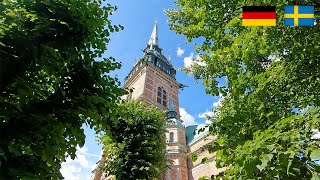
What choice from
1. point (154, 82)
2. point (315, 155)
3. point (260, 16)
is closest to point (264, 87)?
point (260, 16)

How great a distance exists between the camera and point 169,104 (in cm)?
4291

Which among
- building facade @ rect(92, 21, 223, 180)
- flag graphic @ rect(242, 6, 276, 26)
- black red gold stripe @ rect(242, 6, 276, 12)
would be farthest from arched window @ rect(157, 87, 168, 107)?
flag graphic @ rect(242, 6, 276, 26)

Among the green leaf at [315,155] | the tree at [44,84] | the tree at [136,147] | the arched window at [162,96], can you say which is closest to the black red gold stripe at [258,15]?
the tree at [44,84]

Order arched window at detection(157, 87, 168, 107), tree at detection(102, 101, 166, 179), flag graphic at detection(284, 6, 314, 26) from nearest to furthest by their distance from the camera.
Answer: flag graphic at detection(284, 6, 314, 26) → tree at detection(102, 101, 166, 179) → arched window at detection(157, 87, 168, 107)

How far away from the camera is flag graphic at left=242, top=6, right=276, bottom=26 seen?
5035 mm

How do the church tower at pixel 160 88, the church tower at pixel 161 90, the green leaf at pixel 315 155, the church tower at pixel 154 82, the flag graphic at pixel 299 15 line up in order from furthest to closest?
1. the church tower at pixel 154 82
2. the church tower at pixel 160 88
3. the church tower at pixel 161 90
4. the flag graphic at pixel 299 15
5. the green leaf at pixel 315 155

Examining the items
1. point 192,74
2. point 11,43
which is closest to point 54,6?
point 11,43

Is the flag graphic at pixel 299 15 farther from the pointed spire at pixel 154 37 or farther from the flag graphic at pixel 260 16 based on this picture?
the pointed spire at pixel 154 37

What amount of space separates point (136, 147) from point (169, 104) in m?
28.5

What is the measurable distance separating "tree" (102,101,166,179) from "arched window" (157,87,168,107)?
25.2m

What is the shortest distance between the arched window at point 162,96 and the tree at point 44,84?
36282mm

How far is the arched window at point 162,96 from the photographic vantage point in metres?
41.6

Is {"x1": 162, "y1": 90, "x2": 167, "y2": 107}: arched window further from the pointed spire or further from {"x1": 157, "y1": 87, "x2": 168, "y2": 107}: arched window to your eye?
the pointed spire

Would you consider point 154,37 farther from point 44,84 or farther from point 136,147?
point 44,84
